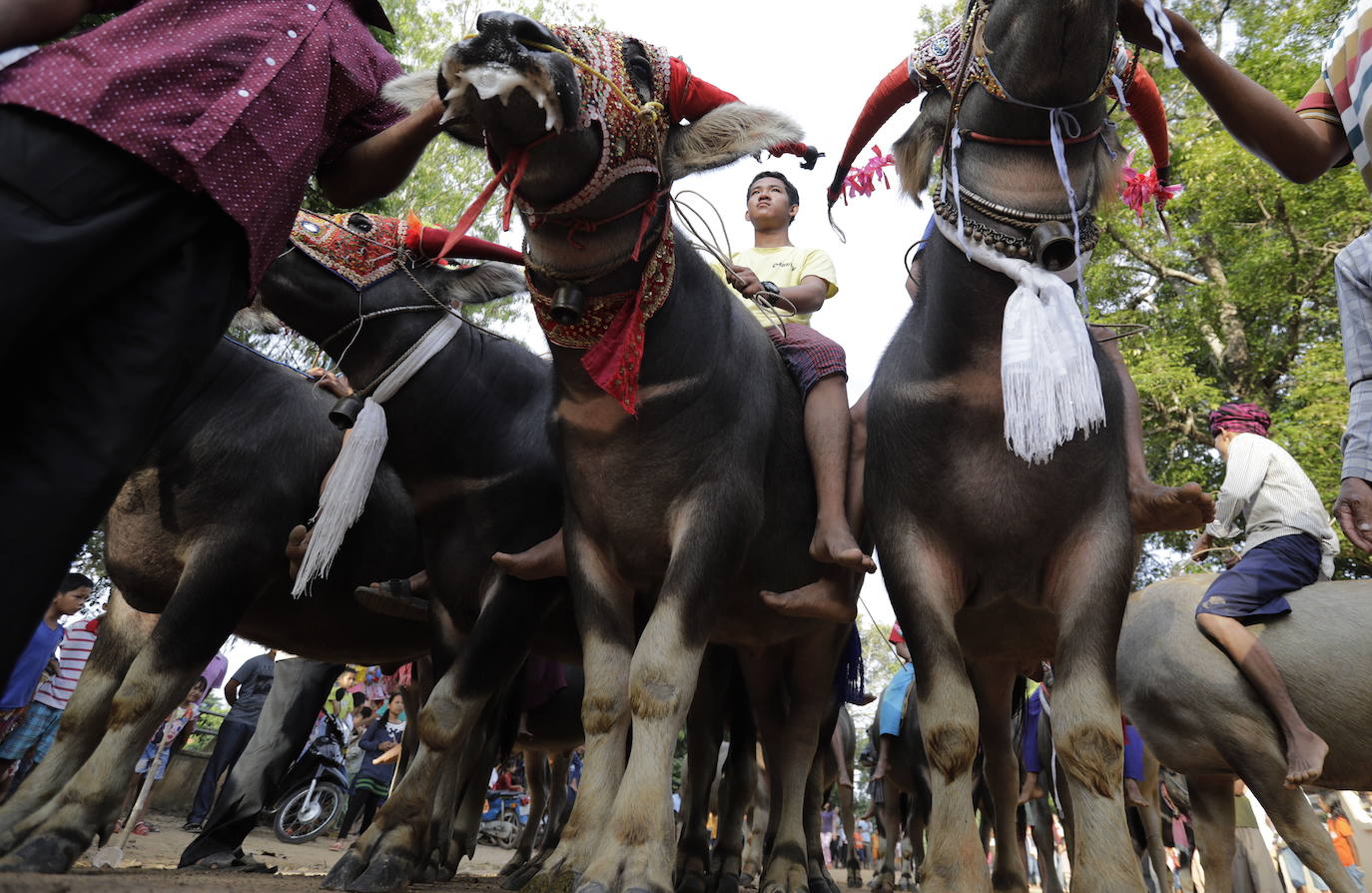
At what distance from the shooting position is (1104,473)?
3318mm

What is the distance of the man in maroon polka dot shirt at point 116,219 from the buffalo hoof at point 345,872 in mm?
1892

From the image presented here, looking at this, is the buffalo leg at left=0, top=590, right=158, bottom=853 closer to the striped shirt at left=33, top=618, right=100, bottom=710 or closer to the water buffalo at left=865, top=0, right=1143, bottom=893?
the water buffalo at left=865, top=0, right=1143, bottom=893

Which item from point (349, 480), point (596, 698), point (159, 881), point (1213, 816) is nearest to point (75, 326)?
point (159, 881)

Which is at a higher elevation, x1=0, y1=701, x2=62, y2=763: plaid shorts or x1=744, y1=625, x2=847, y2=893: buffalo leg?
x1=744, y1=625, x2=847, y2=893: buffalo leg

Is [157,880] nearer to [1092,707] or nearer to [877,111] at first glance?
[1092,707]

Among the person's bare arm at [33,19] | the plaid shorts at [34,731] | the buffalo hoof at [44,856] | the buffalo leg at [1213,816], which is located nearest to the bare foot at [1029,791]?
the buffalo leg at [1213,816]

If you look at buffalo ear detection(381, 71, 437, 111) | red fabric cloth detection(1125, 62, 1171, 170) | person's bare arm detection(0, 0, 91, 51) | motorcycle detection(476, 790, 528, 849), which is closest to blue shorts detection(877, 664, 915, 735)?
motorcycle detection(476, 790, 528, 849)

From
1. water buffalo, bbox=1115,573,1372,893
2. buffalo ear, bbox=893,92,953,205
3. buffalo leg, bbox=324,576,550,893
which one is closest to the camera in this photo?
buffalo leg, bbox=324,576,550,893

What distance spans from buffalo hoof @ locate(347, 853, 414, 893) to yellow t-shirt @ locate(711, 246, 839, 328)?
3.04 meters

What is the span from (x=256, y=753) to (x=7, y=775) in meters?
4.59

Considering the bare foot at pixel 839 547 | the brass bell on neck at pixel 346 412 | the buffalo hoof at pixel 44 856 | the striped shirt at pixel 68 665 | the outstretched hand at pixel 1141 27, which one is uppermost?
the outstretched hand at pixel 1141 27

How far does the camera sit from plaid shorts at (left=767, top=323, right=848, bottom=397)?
178 inches

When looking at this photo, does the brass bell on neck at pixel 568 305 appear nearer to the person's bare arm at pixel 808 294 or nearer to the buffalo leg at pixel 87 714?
the person's bare arm at pixel 808 294

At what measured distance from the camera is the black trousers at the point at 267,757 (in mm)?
5129
